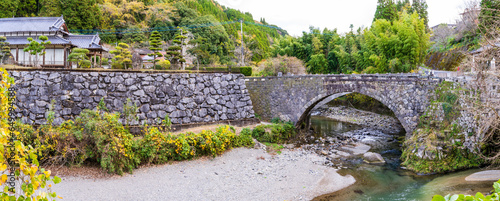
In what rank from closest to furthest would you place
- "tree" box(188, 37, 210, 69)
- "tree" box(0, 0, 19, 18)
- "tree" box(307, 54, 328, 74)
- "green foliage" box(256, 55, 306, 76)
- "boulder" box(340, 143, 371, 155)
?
1. "boulder" box(340, 143, 371, 155)
2. "green foliage" box(256, 55, 306, 76)
3. "tree" box(0, 0, 19, 18)
4. "tree" box(188, 37, 210, 69)
5. "tree" box(307, 54, 328, 74)

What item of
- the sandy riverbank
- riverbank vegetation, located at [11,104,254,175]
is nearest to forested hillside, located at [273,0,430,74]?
the sandy riverbank

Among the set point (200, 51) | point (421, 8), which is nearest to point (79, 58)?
point (200, 51)

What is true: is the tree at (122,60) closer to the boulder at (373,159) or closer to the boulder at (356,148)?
the boulder at (356,148)

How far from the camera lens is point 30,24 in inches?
893

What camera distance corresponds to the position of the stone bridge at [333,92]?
1744 cm

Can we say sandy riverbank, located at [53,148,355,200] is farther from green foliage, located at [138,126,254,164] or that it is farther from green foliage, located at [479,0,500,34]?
green foliage, located at [479,0,500,34]

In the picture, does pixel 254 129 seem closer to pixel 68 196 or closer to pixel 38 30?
pixel 68 196

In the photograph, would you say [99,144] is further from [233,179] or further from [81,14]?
[81,14]

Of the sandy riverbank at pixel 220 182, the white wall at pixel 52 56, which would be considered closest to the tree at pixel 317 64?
the sandy riverbank at pixel 220 182

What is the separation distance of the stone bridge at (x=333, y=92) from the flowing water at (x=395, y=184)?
10.3ft

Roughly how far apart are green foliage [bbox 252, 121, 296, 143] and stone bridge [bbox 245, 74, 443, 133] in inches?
45.0

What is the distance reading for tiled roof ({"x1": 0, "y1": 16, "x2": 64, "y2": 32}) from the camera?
73.1 ft

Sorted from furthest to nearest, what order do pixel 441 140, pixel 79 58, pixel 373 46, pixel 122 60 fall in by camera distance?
pixel 373 46 < pixel 122 60 < pixel 79 58 < pixel 441 140

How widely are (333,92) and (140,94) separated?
462 inches
